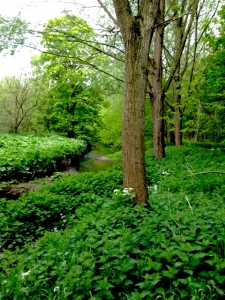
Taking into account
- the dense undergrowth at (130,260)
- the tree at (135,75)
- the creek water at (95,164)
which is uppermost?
the tree at (135,75)

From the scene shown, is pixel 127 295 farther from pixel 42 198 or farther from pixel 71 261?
pixel 42 198

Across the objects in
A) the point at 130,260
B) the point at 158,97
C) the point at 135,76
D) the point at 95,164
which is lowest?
the point at 95,164

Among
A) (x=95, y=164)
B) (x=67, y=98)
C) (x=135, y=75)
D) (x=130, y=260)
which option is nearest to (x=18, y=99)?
(x=67, y=98)

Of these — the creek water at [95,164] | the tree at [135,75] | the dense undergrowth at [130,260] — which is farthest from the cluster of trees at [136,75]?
the creek water at [95,164]

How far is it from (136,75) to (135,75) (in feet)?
0.05

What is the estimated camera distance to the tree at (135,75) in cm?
432

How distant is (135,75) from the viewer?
436 centimetres

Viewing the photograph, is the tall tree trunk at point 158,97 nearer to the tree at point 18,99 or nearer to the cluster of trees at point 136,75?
the cluster of trees at point 136,75

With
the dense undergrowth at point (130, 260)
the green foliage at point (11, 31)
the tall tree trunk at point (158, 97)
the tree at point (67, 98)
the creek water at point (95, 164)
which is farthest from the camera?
the tree at point (67, 98)

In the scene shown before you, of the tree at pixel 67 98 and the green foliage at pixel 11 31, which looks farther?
the tree at pixel 67 98

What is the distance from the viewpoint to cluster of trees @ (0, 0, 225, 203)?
440 cm

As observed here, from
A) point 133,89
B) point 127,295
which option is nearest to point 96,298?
point 127,295

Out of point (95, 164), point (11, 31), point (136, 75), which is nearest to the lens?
point (136, 75)

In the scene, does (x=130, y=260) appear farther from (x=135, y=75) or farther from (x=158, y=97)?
(x=158, y=97)
